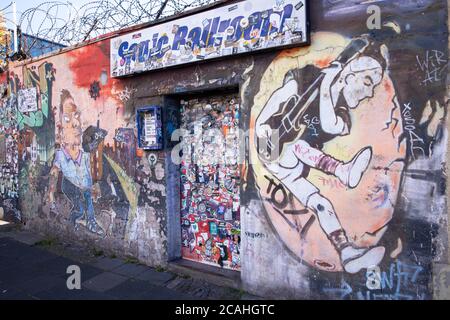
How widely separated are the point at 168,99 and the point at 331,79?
240cm

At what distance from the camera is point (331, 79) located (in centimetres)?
364

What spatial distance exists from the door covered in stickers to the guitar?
0.63 m

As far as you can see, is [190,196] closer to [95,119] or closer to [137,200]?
[137,200]

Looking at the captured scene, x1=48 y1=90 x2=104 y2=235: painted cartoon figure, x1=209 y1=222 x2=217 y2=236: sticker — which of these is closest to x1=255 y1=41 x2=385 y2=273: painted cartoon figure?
x1=209 y1=222 x2=217 y2=236: sticker

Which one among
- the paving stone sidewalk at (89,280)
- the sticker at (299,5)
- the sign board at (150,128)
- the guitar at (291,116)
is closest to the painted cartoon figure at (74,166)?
the paving stone sidewalk at (89,280)

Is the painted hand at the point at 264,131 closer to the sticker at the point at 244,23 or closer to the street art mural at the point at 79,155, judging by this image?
the sticker at the point at 244,23

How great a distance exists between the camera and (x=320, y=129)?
146 inches

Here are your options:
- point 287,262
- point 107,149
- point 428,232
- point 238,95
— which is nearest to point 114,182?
point 107,149

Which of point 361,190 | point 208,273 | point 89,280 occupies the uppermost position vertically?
point 361,190

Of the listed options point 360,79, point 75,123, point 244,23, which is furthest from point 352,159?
point 75,123

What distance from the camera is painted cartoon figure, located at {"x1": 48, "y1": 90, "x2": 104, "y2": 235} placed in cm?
607

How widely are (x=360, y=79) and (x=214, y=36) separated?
1851mm

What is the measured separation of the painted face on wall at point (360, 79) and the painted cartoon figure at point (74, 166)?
4464mm

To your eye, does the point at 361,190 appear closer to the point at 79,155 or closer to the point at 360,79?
the point at 360,79
